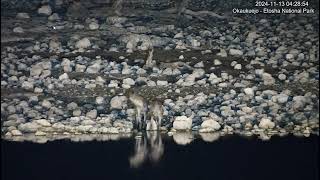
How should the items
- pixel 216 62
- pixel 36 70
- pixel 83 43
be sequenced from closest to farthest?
1. pixel 36 70
2. pixel 216 62
3. pixel 83 43

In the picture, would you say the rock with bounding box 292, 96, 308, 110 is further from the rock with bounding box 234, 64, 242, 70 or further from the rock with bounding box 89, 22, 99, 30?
the rock with bounding box 89, 22, 99, 30

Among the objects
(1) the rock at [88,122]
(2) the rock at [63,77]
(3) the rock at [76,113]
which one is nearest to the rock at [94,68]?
(2) the rock at [63,77]

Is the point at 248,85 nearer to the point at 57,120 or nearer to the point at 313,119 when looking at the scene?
the point at 313,119

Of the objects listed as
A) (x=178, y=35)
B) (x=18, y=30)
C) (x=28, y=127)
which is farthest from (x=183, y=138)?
(x=18, y=30)

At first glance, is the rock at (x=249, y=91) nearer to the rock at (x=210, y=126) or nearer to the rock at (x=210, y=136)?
the rock at (x=210, y=126)

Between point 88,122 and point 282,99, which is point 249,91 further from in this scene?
point 88,122
